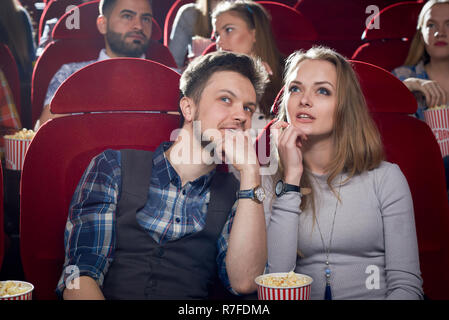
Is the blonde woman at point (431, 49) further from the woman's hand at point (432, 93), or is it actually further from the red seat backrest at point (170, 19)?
the red seat backrest at point (170, 19)

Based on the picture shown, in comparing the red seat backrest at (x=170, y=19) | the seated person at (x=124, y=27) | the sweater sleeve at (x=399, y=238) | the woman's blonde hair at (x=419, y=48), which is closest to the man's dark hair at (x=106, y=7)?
the seated person at (x=124, y=27)

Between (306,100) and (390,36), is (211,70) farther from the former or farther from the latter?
(390,36)

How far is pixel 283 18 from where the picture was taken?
2.34m

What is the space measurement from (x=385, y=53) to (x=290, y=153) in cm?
132

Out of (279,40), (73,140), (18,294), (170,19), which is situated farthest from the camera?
(170,19)

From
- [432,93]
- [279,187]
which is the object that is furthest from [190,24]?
[279,187]

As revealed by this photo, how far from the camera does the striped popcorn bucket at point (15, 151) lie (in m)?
1.41

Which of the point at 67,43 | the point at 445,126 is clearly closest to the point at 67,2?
the point at 67,43

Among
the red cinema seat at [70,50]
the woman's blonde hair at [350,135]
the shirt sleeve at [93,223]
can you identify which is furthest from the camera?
the red cinema seat at [70,50]

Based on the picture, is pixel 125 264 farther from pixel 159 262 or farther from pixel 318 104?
pixel 318 104

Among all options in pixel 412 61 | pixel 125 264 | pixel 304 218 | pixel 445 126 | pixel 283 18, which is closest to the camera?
pixel 125 264

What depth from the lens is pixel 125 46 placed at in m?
2.24

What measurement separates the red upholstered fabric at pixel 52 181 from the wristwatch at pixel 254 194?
33 cm

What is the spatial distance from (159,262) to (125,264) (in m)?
0.07
